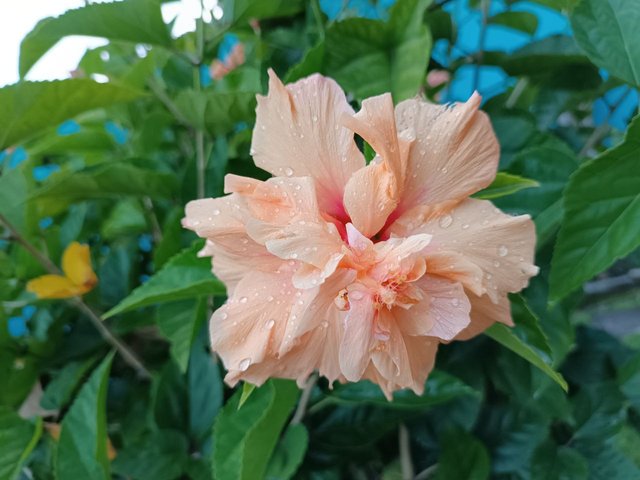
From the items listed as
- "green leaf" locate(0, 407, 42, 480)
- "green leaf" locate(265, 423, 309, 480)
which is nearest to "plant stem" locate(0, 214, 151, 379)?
"green leaf" locate(0, 407, 42, 480)

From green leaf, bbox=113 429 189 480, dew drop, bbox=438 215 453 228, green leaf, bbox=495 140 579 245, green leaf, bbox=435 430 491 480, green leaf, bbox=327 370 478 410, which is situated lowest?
green leaf, bbox=435 430 491 480

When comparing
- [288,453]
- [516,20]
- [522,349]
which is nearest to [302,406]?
[288,453]

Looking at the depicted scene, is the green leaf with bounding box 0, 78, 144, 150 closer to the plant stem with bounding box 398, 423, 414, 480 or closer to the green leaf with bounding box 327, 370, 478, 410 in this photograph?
the green leaf with bounding box 327, 370, 478, 410

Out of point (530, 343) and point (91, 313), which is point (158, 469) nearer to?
point (91, 313)

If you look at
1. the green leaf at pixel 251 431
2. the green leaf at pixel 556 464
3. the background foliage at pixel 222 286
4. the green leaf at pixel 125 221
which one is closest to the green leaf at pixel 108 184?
the background foliage at pixel 222 286

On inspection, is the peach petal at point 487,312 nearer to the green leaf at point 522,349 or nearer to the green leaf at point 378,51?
the green leaf at point 522,349

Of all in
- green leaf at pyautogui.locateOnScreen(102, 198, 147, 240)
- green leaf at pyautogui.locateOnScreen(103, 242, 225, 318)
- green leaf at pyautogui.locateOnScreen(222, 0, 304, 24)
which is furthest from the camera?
green leaf at pyautogui.locateOnScreen(102, 198, 147, 240)

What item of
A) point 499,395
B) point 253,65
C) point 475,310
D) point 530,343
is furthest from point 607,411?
point 253,65
